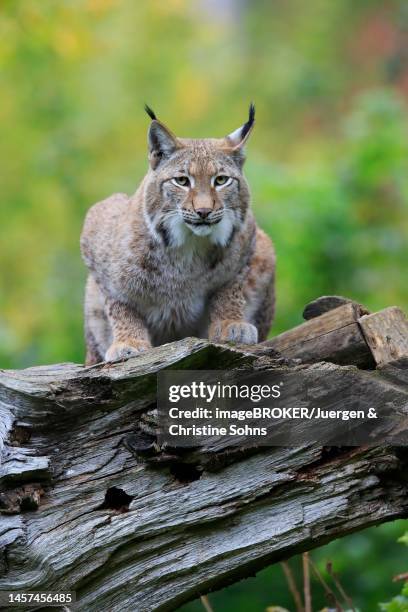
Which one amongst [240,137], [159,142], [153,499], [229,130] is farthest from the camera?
[229,130]

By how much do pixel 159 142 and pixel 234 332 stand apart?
45.6 inches

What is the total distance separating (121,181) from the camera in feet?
46.8

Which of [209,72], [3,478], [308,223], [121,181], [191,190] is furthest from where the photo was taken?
[209,72]

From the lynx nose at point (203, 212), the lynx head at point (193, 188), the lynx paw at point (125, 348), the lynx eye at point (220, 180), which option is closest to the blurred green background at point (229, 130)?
the lynx head at point (193, 188)

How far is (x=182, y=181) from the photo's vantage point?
5.73 meters

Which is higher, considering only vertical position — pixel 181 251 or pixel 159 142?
pixel 159 142

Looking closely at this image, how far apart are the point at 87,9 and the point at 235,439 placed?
10798 mm

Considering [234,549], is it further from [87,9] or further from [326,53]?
[326,53]

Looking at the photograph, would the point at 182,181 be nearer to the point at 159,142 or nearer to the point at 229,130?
the point at 159,142

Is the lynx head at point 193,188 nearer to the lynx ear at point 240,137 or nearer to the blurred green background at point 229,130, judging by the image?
the lynx ear at point 240,137

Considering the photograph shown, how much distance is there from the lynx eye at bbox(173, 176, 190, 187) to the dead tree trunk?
127 cm

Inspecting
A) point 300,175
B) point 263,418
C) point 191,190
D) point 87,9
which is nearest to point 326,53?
point 87,9

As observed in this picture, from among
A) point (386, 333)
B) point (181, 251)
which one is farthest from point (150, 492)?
point (181, 251)

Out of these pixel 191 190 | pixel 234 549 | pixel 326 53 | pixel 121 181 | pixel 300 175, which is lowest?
pixel 234 549
